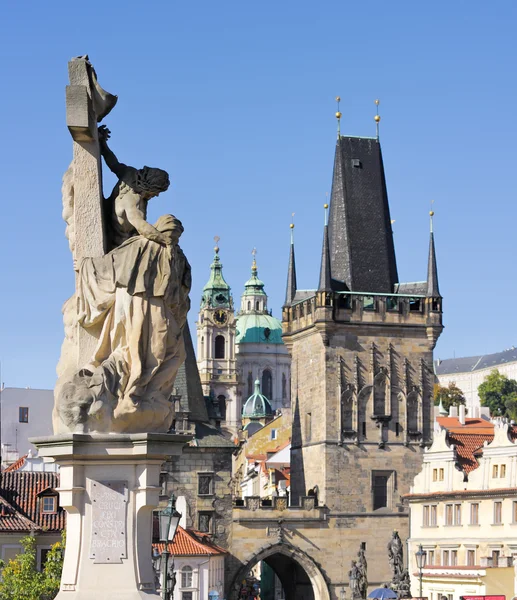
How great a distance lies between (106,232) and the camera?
9719 millimetres

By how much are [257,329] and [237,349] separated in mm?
3624

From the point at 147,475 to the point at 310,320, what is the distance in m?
60.3

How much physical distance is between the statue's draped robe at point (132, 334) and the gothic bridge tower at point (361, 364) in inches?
2253

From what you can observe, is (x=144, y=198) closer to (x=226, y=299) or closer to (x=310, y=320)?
(x=310, y=320)

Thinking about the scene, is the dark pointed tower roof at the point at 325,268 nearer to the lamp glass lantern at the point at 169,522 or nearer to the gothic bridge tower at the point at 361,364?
the gothic bridge tower at the point at 361,364

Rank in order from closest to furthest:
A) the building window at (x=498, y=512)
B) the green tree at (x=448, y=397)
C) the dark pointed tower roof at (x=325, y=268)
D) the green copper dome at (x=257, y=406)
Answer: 1. the building window at (x=498, y=512)
2. the dark pointed tower roof at (x=325, y=268)
3. the green tree at (x=448, y=397)
4. the green copper dome at (x=257, y=406)

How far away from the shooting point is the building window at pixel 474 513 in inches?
2245

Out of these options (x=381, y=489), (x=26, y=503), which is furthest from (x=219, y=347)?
(x=26, y=503)

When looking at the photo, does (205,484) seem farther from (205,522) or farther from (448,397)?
(448,397)

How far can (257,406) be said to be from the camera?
569 ft

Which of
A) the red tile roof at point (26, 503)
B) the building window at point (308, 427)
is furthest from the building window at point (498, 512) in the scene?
the red tile roof at point (26, 503)

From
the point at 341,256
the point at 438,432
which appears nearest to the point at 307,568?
the point at 438,432

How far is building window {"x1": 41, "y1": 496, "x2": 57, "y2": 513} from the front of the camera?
5194 centimetres

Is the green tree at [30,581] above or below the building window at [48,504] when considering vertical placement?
below
